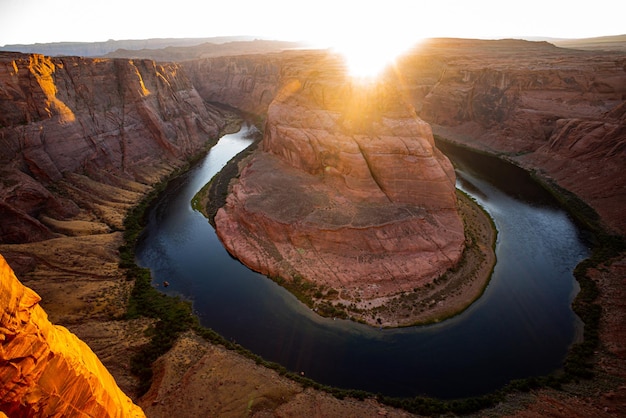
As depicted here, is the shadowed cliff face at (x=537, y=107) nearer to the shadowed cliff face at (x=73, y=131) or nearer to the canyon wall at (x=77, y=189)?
the shadowed cliff face at (x=73, y=131)

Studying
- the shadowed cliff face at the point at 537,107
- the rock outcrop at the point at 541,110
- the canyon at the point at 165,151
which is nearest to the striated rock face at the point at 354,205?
the canyon at the point at 165,151

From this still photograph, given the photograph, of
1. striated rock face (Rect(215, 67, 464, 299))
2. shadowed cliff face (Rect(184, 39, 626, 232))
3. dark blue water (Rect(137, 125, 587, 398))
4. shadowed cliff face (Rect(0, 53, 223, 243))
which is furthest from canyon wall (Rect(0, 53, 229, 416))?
shadowed cliff face (Rect(184, 39, 626, 232))

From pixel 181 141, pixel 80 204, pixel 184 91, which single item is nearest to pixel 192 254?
pixel 80 204

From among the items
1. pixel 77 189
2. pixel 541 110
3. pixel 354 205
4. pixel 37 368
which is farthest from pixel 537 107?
pixel 37 368

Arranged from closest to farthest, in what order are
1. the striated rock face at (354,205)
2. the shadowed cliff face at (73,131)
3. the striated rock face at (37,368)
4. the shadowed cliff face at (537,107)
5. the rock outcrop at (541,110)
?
the striated rock face at (37,368), the striated rock face at (354,205), the shadowed cliff face at (73,131), the rock outcrop at (541,110), the shadowed cliff face at (537,107)

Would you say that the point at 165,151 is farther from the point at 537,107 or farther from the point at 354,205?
the point at 537,107
